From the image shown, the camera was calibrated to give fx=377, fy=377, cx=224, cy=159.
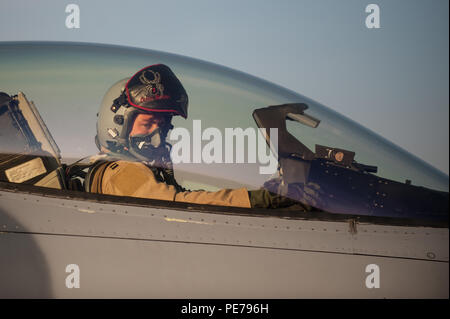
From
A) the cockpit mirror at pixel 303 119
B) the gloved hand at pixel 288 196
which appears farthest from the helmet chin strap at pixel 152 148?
the cockpit mirror at pixel 303 119

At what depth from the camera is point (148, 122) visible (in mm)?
2643

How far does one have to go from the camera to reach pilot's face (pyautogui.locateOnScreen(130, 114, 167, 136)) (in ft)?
8.61

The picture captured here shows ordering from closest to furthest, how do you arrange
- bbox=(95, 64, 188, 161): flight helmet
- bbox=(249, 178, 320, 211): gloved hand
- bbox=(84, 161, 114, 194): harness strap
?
bbox=(249, 178, 320, 211): gloved hand → bbox=(84, 161, 114, 194): harness strap → bbox=(95, 64, 188, 161): flight helmet

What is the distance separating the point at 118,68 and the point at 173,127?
56 centimetres

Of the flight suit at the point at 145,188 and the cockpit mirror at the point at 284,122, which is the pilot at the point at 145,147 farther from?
the cockpit mirror at the point at 284,122

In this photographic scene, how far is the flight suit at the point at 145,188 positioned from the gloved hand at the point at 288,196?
0.07 metres

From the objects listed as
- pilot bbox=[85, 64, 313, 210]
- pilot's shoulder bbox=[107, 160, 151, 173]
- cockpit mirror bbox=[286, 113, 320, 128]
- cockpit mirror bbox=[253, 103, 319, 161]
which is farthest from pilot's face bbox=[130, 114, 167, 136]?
cockpit mirror bbox=[286, 113, 320, 128]

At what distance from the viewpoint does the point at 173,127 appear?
2568 mm

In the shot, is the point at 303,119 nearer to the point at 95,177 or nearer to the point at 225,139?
the point at 225,139

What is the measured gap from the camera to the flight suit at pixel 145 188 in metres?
2.14

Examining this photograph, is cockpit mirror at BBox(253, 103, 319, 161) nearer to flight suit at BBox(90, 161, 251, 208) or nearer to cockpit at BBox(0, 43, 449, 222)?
cockpit at BBox(0, 43, 449, 222)
